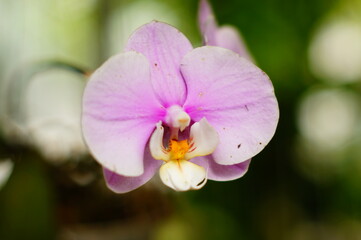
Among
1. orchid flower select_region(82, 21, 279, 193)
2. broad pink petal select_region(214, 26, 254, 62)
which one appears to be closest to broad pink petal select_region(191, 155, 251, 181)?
orchid flower select_region(82, 21, 279, 193)

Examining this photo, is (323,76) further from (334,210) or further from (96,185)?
(96,185)

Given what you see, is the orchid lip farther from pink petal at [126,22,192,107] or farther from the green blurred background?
the green blurred background

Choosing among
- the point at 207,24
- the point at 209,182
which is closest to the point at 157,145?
the point at 207,24

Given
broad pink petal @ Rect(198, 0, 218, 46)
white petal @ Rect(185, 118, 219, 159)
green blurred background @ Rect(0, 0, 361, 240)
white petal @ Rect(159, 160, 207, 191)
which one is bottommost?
green blurred background @ Rect(0, 0, 361, 240)

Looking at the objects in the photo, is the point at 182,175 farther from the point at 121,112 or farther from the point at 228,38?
the point at 228,38

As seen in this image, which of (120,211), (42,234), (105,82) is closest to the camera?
(105,82)

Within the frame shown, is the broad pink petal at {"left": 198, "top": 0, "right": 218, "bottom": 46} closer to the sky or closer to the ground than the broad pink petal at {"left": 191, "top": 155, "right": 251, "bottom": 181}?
closer to the sky

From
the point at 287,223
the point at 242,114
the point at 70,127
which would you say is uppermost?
the point at 242,114

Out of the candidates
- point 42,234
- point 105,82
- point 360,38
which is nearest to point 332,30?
point 360,38
